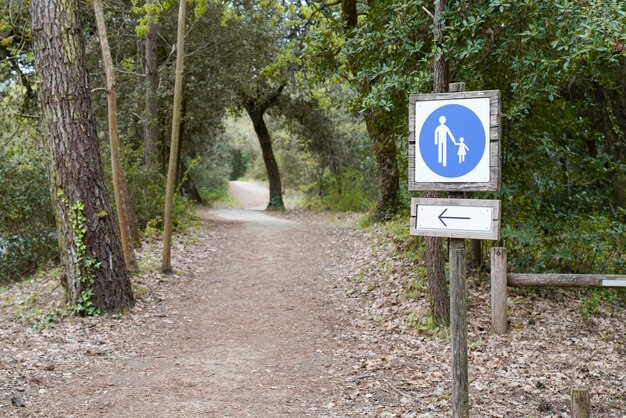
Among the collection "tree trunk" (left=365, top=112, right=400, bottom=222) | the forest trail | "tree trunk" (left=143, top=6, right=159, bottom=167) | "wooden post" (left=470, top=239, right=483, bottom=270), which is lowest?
the forest trail

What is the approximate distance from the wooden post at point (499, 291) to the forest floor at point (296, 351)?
0.63 ft

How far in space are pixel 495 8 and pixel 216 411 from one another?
229 inches

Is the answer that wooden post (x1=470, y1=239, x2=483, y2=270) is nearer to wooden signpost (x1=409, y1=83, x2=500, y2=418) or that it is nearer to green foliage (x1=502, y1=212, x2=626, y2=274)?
green foliage (x1=502, y1=212, x2=626, y2=274)

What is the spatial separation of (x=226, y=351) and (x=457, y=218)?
14.2 feet

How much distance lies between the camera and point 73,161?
8656 mm

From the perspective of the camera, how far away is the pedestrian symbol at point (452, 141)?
433 cm

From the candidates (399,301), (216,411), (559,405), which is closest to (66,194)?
(216,411)

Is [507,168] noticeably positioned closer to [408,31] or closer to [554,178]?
[554,178]

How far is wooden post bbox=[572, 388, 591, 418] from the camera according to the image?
420cm

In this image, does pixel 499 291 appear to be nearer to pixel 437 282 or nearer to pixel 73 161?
pixel 437 282

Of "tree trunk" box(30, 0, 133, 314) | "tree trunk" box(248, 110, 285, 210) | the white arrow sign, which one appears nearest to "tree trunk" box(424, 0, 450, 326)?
the white arrow sign

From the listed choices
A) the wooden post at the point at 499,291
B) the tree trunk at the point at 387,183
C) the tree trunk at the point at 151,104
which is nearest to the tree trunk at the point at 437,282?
the wooden post at the point at 499,291

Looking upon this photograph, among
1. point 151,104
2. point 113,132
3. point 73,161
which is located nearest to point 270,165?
point 151,104

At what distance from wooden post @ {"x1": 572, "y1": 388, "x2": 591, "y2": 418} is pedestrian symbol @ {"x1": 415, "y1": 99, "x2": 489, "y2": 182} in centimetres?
164
